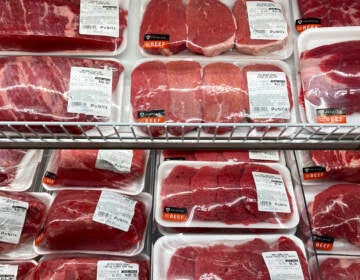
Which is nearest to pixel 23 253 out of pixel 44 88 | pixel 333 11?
pixel 44 88

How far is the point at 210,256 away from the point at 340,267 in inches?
23.3

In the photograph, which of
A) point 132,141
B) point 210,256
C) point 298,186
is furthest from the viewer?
point 298,186

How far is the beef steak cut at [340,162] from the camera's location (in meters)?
1.56

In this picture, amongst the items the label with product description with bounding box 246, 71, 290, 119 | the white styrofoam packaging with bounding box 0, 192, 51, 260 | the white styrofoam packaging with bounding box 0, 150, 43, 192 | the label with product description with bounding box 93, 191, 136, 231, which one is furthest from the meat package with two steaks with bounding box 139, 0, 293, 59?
the white styrofoam packaging with bounding box 0, 192, 51, 260

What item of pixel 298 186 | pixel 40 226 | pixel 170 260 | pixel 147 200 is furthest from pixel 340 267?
pixel 40 226

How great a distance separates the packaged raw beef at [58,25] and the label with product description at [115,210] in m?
0.68

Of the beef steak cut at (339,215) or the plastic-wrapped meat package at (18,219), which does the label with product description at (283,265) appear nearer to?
the beef steak cut at (339,215)

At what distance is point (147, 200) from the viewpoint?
162 centimetres

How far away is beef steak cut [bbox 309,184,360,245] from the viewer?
1.49 m

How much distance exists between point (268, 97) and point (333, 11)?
661mm

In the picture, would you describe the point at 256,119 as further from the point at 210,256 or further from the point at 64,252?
the point at 64,252

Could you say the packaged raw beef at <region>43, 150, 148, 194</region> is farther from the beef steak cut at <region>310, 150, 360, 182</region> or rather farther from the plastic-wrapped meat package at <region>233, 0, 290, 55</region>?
the beef steak cut at <region>310, 150, 360, 182</region>

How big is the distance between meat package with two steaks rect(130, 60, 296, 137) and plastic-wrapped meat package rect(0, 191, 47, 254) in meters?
0.72

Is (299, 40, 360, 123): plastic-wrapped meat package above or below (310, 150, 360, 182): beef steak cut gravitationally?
above
